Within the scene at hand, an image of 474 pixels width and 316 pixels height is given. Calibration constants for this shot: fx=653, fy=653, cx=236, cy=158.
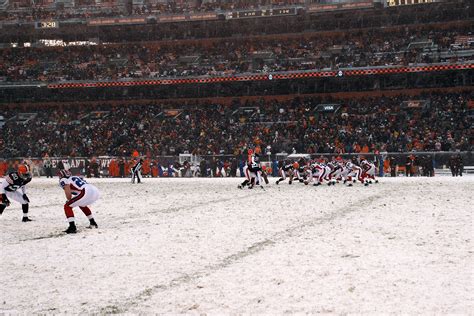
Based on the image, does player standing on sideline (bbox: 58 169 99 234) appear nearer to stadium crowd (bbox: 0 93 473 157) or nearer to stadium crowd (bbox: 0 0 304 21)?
stadium crowd (bbox: 0 93 473 157)

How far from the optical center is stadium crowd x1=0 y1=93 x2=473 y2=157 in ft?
138

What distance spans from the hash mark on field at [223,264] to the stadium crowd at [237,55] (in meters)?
35.4

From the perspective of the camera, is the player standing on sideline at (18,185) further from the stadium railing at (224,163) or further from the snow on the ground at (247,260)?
the stadium railing at (224,163)

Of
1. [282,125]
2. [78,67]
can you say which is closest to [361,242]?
[282,125]

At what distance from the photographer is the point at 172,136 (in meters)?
48.0

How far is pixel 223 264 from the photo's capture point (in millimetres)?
10539

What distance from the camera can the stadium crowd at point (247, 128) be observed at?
42188 millimetres

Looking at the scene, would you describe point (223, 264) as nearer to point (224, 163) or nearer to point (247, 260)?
point (247, 260)

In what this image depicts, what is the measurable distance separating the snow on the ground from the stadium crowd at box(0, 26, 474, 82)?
33099mm

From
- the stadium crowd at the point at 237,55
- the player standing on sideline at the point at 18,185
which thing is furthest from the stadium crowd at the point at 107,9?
the player standing on sideline at the point at 18,185

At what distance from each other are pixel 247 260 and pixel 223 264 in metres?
0.47

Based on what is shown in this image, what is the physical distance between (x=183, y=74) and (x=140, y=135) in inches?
299

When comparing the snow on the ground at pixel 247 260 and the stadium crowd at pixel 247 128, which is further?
the stadium crowd at pixel 247 128

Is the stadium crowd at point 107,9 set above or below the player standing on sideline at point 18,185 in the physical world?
above
